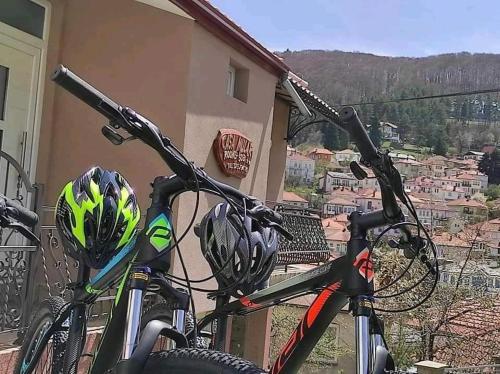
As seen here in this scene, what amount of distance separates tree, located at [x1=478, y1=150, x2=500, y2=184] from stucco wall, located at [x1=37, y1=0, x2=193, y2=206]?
49.8ft

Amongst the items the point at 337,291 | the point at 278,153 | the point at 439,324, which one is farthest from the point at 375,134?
the point at 439,324

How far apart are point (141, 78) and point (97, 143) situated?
0.82 m

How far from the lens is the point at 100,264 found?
9.77ft

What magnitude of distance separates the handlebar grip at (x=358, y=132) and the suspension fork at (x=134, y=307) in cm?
91

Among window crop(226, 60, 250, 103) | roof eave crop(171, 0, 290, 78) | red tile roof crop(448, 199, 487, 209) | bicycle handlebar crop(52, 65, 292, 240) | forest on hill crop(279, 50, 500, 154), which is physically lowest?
bicycle handlebar crop(52, 65, 292, 240)

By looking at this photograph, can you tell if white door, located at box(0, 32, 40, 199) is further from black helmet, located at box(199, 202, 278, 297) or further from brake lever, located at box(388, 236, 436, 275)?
brake lever, located at box(388, 236, 436, 275)

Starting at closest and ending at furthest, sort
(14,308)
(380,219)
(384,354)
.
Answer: (384,354) < (380,219) < (14,308)

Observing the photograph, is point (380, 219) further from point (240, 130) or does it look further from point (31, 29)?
point (240, 130)

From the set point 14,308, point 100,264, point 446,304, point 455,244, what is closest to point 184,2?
point 14,308

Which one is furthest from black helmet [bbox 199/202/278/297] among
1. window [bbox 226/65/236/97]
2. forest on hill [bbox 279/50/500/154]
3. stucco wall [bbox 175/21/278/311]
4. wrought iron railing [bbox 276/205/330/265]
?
forest on hill [bbox 279/50/500/154]

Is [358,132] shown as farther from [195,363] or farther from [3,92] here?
[3,92]

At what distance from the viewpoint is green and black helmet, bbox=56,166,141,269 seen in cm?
292

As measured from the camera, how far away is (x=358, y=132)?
2.16 metres

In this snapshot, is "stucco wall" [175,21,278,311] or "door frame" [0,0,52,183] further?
"stucco wall" [175,21,278,311]
